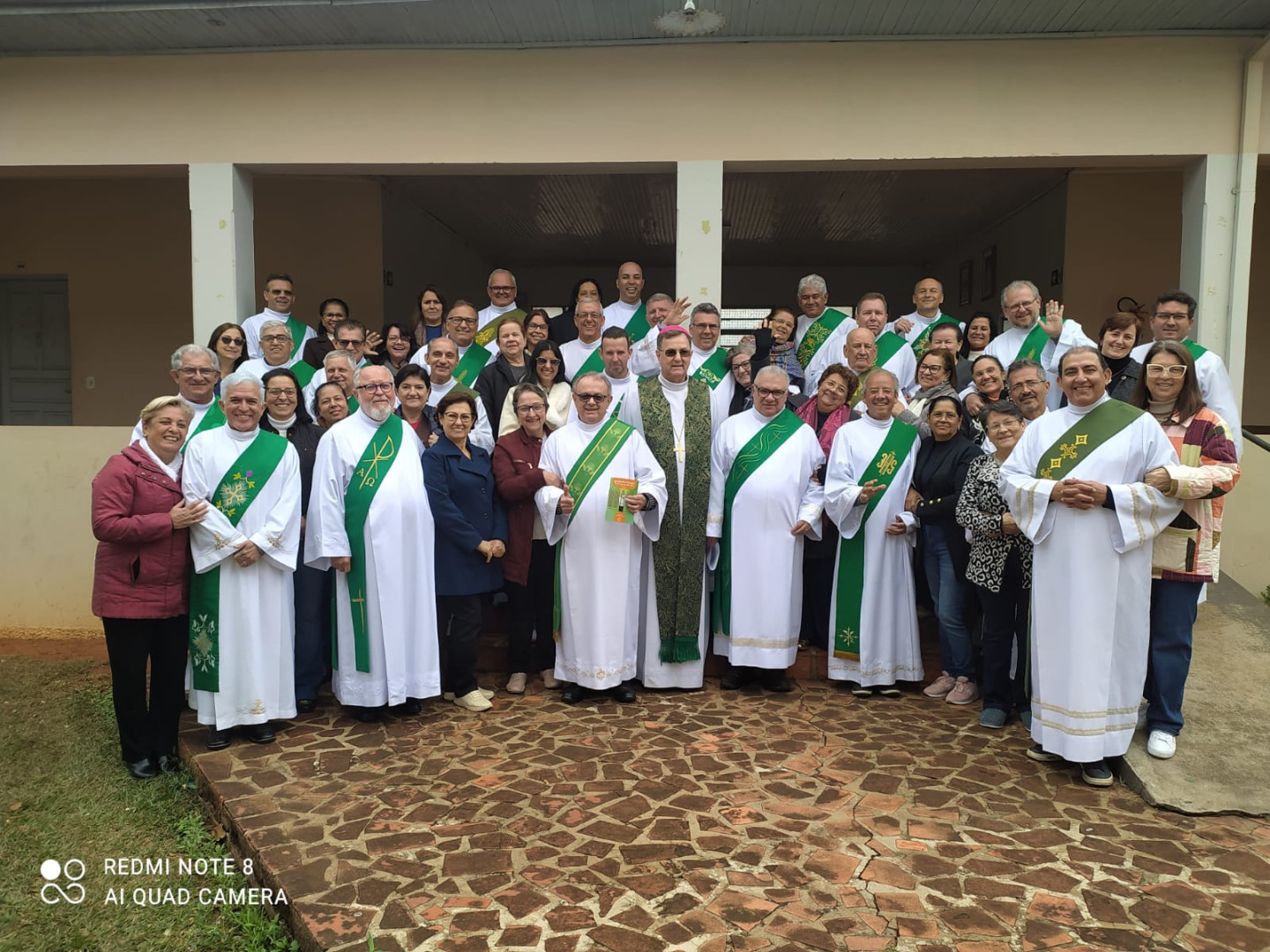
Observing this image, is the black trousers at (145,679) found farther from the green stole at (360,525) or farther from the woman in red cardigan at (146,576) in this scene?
the green stole at (360,525)

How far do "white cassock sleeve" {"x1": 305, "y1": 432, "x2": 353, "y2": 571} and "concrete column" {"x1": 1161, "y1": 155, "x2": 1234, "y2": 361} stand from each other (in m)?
5.80

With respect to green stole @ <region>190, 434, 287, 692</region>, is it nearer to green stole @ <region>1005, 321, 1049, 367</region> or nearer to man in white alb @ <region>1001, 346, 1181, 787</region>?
man in white alb @ <region>1001, 346, 1181, 787</region>

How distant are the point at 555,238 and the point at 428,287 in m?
7.20

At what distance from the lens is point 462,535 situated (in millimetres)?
4992

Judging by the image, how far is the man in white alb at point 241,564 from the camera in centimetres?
451

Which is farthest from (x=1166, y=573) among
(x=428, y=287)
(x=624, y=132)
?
(x=428, y=287)

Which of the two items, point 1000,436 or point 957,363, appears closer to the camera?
point 1000,436

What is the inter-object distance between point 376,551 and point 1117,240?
26.3 feet

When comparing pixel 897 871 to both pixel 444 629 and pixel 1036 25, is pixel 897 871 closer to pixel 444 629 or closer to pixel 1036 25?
pixel 444 629

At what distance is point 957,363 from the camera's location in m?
6.15

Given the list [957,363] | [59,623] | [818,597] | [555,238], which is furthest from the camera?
[555,238]

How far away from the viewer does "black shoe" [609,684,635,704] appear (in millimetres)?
5266

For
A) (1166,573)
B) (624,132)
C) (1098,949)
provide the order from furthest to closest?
(624,132) < (1166,573) < (1098,949)

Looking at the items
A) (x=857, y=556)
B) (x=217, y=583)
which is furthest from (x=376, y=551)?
(x=857, y=556)
